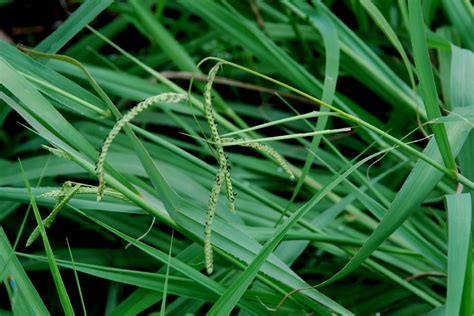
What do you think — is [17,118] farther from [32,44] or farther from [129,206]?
[129,206]

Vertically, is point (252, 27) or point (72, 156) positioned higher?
point (252, 27)

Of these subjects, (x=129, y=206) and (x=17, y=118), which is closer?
(x=129, y=206)

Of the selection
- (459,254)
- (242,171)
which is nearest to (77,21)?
(242,171)

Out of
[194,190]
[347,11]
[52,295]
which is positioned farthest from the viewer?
[347,11]

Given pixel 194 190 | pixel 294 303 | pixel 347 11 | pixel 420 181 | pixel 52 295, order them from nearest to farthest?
1. pixel 420 181
2. pixel 294 303
3. pixel 194 190
4. pixel 52 295
5. pixel 347 11

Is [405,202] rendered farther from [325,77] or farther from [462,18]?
[462,18]

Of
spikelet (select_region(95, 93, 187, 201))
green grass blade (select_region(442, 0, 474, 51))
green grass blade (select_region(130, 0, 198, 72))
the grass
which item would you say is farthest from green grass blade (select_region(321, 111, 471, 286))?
green grass blade (select_region(130, 0, 198, 72))

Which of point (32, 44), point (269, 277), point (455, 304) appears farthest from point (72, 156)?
point (32, 44)

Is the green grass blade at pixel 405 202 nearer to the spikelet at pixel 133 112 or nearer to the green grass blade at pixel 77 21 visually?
the spikelet at pixel 133 112
